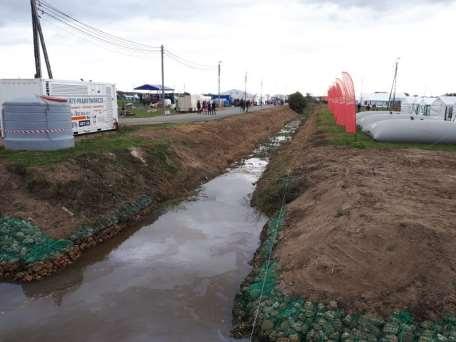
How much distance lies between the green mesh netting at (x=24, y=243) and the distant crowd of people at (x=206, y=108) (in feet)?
130

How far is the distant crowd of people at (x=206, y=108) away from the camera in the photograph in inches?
1944

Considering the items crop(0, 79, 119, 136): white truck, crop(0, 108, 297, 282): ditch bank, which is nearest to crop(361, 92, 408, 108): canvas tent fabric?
crop(0, 79, 119, 136): white truck

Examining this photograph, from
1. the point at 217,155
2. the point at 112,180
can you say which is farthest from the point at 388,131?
the point at 112,180

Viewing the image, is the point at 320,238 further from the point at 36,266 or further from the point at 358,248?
the point at 36,266

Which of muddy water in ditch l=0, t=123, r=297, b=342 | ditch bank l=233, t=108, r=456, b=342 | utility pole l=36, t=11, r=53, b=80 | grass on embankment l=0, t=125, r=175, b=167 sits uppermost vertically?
utility pole l=36, t=11, r=53, b=80

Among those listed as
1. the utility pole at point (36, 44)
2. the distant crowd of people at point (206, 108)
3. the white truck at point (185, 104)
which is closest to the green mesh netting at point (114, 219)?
the utility pole at point (36, 44)

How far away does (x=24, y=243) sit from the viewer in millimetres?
10188

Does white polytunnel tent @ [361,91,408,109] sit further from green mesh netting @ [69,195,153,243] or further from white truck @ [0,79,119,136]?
green mesh netting @ [69,195,153,243]

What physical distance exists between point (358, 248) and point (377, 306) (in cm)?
157

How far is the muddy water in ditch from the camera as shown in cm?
776

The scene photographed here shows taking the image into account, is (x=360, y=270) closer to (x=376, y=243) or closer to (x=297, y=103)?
(x=376, y=243)

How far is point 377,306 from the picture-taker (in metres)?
6.62

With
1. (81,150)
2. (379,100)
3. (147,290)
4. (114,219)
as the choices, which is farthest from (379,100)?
(147,290)

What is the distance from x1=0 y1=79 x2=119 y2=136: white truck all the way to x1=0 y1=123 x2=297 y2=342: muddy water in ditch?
9248 mm
